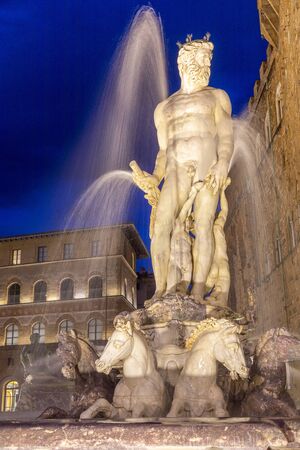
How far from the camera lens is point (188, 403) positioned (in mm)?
5062

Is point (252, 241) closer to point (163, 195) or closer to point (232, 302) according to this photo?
point (232, 302)

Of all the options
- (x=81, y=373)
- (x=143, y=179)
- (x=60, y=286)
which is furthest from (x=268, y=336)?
(x=60, y=286)

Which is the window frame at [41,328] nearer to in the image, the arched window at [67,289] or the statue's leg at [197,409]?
the arched window at [67,289]

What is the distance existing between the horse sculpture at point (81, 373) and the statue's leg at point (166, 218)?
112cm

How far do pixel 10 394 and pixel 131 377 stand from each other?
36156 mm

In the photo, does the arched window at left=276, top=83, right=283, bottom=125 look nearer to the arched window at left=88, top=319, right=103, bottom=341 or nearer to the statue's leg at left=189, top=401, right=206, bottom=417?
the statue's leg at left=189, top=401, right=206, bottom=417

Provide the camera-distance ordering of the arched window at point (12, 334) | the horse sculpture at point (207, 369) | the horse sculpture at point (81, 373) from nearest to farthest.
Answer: the horse sculpture at point (207, 369)
the horse sculpture at point (81, 373)
the arched window at point (12, 334)

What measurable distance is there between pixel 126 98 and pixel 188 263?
4815 millimetres

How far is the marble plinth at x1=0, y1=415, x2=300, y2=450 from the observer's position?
330cm

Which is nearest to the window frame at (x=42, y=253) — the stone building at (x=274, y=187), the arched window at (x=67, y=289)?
the arched window at (x=67, y=289)

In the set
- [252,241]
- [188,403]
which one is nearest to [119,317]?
[188,403]

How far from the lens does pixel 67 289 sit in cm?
4281

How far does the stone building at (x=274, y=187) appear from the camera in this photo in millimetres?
19438

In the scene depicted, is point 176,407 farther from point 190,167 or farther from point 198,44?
point 198,44
